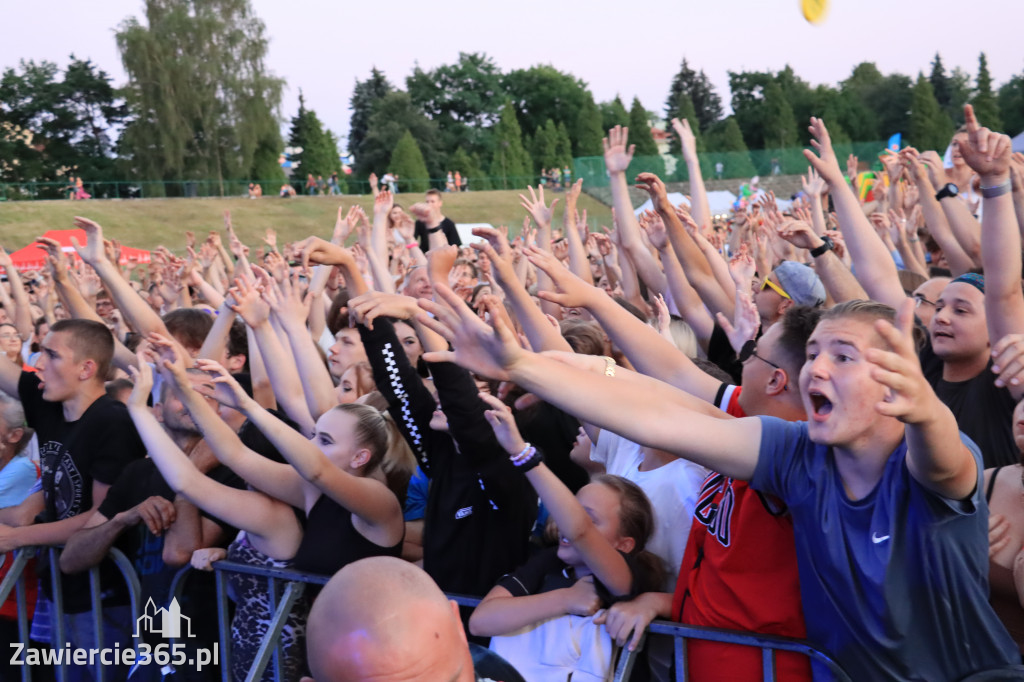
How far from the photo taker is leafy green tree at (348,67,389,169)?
253 feet

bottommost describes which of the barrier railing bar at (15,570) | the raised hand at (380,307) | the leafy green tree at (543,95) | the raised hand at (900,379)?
the barrier railing bar at (15,570)

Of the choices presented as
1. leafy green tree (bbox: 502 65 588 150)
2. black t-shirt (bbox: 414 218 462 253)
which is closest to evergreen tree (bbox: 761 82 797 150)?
leafy green tree (bbox: 502 65 588 150)

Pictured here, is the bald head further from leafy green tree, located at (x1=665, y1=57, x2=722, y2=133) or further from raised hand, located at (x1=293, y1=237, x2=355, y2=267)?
leafy green tree, located at (x1=665, y1=57, x2=722, y2=133)

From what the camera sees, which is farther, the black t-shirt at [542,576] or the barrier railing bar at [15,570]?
the barrier railing bar at [15,570]

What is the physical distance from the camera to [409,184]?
164 feet

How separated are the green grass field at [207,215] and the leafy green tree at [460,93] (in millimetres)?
33342

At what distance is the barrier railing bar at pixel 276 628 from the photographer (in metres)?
3.37

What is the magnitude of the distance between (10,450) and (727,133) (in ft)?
194

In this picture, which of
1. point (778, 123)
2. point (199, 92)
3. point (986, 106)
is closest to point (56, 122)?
point (199, 92)

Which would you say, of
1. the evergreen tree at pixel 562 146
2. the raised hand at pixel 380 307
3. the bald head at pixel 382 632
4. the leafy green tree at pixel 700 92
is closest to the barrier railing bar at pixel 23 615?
the raised hand at pixel 380 307

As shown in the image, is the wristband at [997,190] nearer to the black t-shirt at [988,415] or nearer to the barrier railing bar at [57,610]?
the black t-shirt at [988,415]

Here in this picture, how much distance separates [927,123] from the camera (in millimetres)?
54406

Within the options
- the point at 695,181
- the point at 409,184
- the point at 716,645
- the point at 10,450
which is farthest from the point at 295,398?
the point at 409,184

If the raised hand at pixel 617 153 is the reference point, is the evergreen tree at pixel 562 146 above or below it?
above
